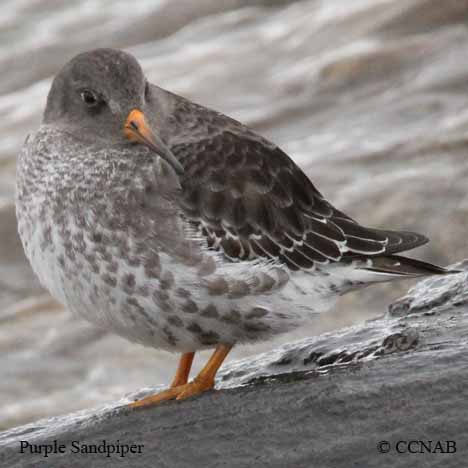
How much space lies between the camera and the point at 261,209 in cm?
716

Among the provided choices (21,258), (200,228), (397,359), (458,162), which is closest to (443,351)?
(397,359)

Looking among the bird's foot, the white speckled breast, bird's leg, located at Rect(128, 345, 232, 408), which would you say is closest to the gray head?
the white speckled breast

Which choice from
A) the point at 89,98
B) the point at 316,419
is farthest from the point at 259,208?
the point at 316,419

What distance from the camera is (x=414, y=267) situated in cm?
730

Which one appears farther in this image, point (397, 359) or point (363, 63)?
point (363, 63)

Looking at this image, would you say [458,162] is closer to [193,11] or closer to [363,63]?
[363,63]

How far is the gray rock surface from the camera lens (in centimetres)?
549

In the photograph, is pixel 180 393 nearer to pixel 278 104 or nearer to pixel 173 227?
pixel 173 227

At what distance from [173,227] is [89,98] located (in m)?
1.08

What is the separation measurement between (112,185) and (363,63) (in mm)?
10045

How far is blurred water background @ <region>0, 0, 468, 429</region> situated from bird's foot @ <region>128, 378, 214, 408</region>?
490 centimetres

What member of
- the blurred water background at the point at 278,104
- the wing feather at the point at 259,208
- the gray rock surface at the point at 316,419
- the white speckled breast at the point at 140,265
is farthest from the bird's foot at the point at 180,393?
the blurred water background at the point at 278,104

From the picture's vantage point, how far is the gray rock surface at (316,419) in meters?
5.49

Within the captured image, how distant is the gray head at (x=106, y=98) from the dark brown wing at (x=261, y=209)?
0.33 m
